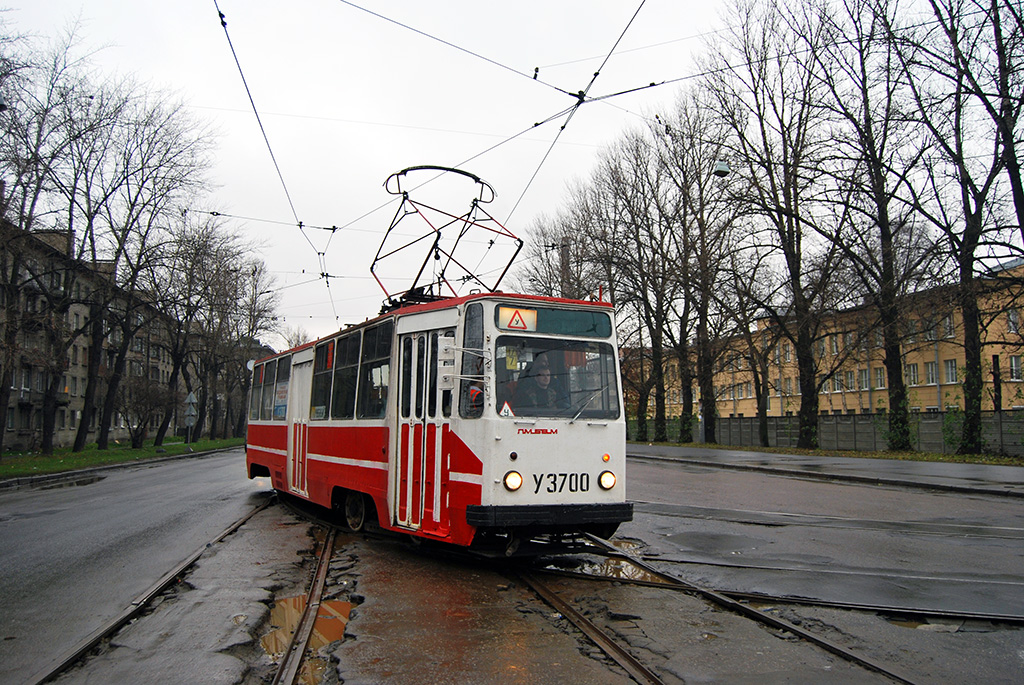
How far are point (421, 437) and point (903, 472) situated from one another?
53.1 feet

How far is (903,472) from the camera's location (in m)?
20.8

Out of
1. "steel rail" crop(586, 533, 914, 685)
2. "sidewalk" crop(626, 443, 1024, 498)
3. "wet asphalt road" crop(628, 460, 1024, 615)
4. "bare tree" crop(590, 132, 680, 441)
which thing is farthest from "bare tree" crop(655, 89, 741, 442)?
"steel rail" crop(586, 533, 914, 685)

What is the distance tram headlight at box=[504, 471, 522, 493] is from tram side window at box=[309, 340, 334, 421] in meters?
4.85

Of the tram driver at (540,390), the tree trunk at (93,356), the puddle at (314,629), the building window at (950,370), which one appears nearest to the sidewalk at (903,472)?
the tram driver at (540,390)

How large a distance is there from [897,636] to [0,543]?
1082cm

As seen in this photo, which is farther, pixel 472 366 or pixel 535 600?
pixel 472 366

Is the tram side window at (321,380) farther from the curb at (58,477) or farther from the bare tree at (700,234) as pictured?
the bare tree at (700,234)

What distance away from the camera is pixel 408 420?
9.15 m

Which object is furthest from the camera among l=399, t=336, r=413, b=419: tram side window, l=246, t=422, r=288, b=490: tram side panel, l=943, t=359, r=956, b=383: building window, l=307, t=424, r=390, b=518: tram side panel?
l=943, t=359, r=956, b=383: building window

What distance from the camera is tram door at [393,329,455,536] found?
27.9 feet

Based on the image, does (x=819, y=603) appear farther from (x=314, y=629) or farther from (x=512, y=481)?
(x=314, y=629)

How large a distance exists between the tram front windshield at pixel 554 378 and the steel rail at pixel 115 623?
3.57 m

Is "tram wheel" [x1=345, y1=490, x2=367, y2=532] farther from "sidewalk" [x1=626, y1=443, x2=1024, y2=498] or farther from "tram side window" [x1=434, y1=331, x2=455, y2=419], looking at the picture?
"sidewalk" [x1=626, y1=443, x2=1024, y2=498]

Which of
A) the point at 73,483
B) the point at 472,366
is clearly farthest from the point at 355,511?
the point at 73,483
